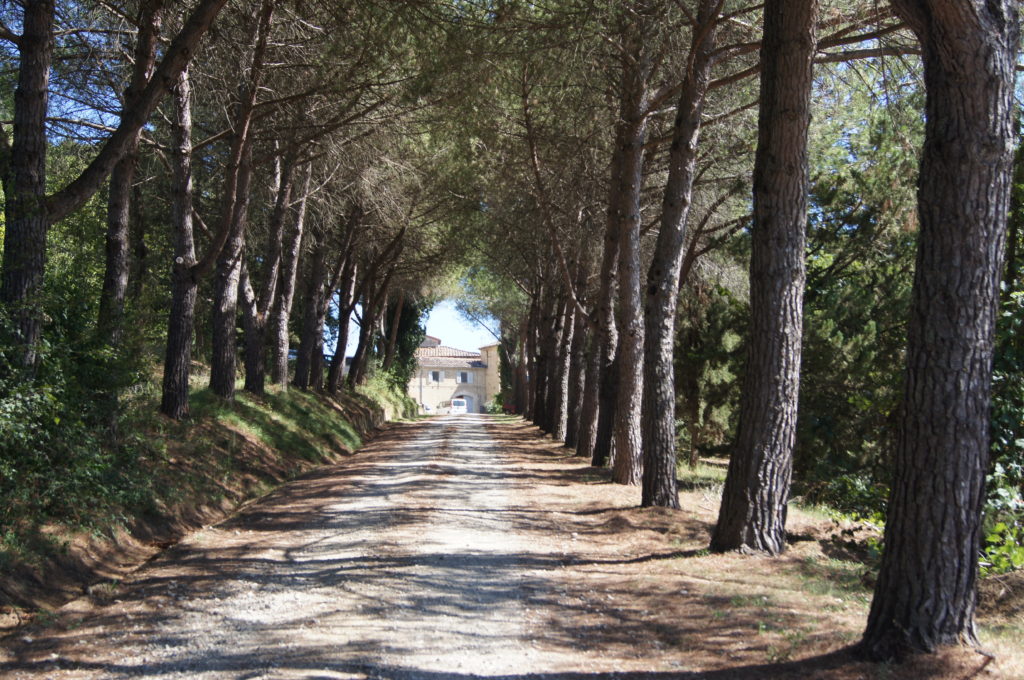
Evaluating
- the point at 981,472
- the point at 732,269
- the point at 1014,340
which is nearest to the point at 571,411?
the point at 732,269

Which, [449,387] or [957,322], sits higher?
[957,322]

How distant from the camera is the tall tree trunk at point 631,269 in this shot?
14242mm

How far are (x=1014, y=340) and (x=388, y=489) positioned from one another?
892 cm

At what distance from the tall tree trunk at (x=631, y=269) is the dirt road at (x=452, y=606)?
296 cm

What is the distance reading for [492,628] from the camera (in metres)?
6.34

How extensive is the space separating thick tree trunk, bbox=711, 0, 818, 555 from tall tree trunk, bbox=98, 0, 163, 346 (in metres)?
6.10

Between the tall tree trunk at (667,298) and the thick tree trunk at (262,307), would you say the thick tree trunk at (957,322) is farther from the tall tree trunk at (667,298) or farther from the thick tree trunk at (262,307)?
the thick tree trunk at (262,307)

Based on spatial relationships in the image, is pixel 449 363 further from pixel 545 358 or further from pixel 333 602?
pixel 333 602

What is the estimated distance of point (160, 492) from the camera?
10750mm

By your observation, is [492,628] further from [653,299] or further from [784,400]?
[653,299]

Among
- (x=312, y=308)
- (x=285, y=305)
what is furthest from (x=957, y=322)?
(x=312, y=308)

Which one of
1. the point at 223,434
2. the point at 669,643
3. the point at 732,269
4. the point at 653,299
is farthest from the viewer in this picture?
the point at 732,269

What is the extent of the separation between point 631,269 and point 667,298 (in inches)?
110

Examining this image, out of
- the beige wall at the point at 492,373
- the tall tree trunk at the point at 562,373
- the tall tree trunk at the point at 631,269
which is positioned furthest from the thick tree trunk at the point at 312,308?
the beige wall at the point at 492,373
